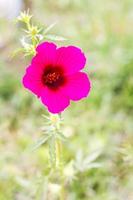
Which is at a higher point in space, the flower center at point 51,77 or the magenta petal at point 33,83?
the flower center at point 51,77

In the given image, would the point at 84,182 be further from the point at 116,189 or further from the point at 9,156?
the point at 9,156

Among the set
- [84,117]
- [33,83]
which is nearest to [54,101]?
[33,83]

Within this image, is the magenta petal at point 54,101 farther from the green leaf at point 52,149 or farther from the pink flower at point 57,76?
the green leaf at point 52,149

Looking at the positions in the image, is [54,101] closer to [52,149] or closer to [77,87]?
[77,87]

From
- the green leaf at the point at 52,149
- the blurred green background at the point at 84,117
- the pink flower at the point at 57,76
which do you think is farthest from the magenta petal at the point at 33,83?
the blurred green background at the point at 84,117

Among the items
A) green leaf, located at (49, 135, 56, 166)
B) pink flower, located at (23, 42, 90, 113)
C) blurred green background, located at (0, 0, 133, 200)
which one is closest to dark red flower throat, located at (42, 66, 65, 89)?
pink flower, located at (23, 42, 90, 113)

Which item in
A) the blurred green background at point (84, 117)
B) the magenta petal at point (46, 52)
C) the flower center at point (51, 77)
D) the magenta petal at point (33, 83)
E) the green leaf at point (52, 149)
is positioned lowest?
the green leaf at point (52, 149)
